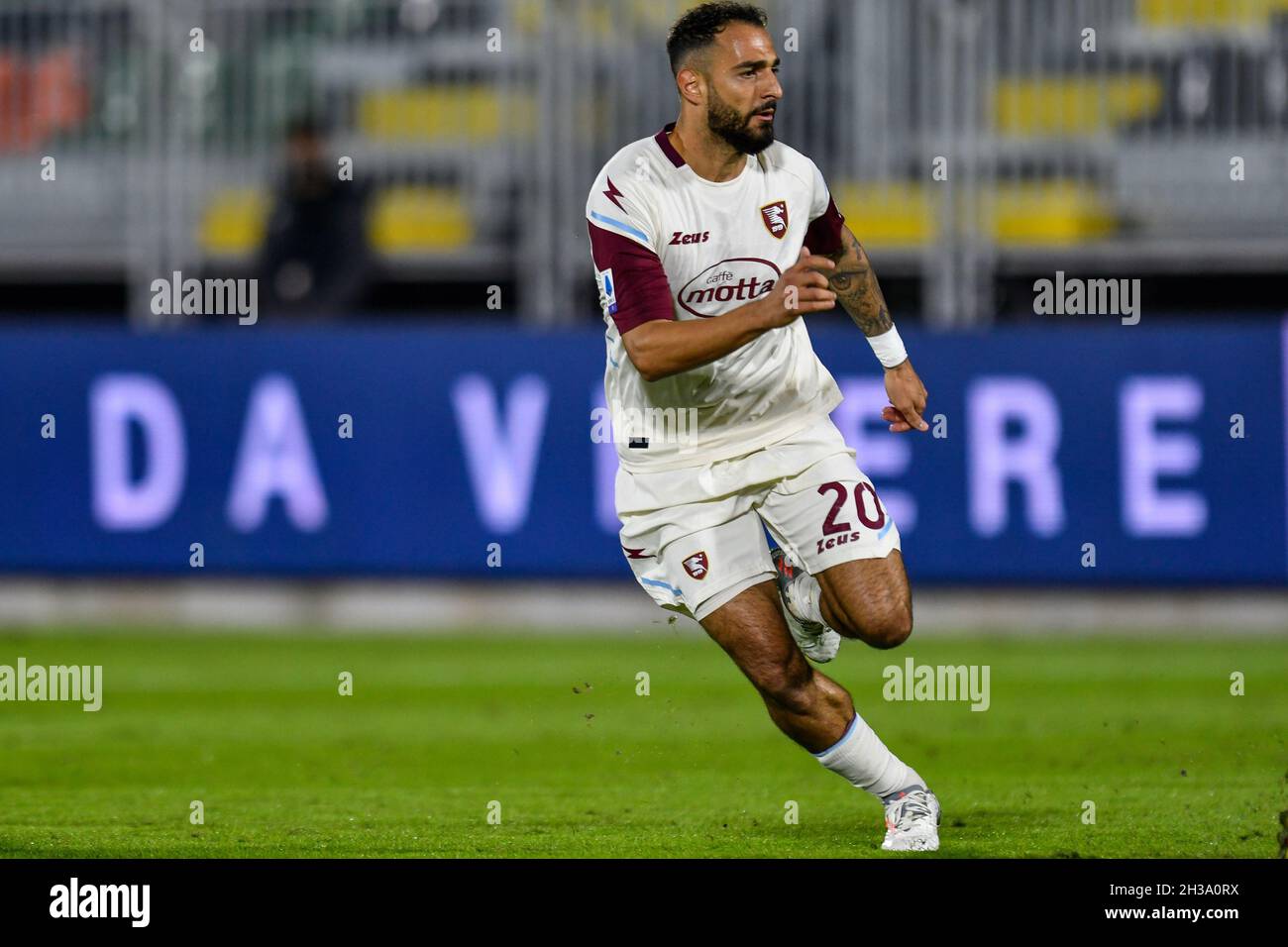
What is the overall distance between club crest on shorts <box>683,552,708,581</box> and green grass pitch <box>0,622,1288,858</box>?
2.76 feet

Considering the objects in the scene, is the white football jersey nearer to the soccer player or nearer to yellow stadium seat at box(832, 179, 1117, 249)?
the soccer player

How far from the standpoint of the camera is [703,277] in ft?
21.7

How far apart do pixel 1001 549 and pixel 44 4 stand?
759cm

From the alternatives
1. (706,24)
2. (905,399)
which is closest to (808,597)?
(905,399)

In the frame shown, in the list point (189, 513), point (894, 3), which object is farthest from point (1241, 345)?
point (189, 513)

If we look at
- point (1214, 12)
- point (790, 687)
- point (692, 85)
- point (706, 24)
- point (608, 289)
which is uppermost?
point (1214, 12)

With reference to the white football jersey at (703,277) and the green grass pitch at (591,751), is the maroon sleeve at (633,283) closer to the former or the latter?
the white football jersey at (703,277)

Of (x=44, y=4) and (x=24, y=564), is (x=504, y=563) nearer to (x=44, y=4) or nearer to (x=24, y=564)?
(x=24, y=564)

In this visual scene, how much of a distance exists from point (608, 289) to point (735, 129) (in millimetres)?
632

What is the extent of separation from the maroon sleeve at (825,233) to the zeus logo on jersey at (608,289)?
0.80 m

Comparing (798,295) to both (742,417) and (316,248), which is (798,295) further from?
(316,248)

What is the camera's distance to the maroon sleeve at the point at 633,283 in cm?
637

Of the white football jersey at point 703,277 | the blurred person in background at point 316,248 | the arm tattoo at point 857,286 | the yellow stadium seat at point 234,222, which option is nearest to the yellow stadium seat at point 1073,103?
the blurred person in background at point 316,248

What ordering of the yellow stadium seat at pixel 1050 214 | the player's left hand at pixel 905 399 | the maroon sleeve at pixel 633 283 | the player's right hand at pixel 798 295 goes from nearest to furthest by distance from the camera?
1. the player's right hand at pixel 798 295
2. the maroon sleeve at pixel 633 283
3. the player's left hand at pixel 905 399
4. the yellow stadium seat at pixel 1050 214
